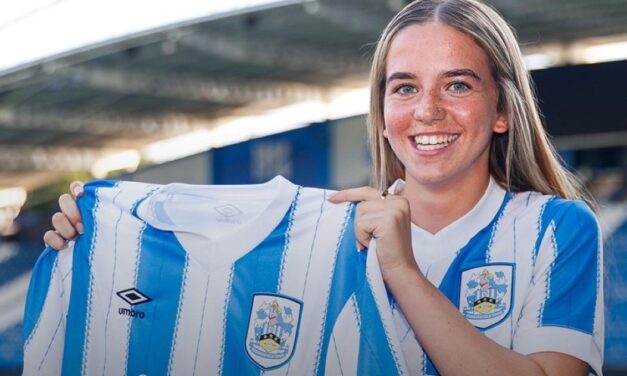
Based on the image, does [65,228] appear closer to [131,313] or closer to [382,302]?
[131,313]

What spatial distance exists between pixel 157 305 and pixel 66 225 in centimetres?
27

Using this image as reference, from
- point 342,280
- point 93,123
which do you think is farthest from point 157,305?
point 93,123

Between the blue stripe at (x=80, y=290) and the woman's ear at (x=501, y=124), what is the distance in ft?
2.75

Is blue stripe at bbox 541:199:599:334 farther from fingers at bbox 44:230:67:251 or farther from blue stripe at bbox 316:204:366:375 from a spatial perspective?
fingers at bbox 44:230:67:251

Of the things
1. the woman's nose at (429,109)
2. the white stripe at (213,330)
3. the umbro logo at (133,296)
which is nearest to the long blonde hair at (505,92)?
the woman's nose at (429,109)

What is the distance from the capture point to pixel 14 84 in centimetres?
1544

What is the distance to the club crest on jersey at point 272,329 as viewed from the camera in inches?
71.1

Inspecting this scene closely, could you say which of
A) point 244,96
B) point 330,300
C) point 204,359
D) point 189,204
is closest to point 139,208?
point 189,204

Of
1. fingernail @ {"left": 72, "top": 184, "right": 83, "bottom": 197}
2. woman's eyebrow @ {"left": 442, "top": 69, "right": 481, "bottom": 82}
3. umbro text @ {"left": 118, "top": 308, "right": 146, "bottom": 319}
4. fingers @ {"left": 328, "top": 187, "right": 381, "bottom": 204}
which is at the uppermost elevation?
woman's eyebrow @ {"left": 442, "top": 69, "right": 481, "bottom": 82}

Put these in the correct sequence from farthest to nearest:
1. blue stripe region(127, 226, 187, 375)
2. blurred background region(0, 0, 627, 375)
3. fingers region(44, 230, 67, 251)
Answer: blurred background region(0, 0, 627, 375), fingers region(44, 230, 67, 251), blue stripe region(127, 226, 187, 375)

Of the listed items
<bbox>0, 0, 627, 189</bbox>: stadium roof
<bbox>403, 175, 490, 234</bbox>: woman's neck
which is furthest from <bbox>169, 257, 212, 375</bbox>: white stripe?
<bbox>0, 0, 627, 189</bbox>: stadium roof

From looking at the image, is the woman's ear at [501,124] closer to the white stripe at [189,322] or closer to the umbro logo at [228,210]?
the umbro logo at [228,210]

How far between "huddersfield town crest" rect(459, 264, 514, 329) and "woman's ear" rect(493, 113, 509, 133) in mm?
287

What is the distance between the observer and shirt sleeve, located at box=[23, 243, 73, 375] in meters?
1.94
